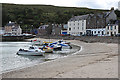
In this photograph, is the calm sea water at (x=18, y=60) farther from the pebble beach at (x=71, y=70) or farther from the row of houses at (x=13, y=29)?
the row of houses at (x=13, y=29)

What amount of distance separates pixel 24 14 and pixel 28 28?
187ft

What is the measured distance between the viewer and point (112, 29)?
226 feet

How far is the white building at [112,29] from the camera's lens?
221 feet

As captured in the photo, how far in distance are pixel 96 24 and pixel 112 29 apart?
12.6m

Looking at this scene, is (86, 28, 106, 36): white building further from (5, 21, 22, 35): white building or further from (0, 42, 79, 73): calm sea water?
(5, 21, 22, 35): white building

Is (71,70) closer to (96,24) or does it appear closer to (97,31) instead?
(97,31)

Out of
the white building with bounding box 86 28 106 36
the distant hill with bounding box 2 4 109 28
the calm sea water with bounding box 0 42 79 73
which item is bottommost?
the calm sea water with bounding box 0 42 79 73

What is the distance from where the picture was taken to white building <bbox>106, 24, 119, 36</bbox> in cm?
6738

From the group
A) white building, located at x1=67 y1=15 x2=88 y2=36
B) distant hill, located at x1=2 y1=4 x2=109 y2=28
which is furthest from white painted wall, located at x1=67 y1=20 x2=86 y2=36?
distant hill, located at x1=2 y1=4 x2=109 y2=28

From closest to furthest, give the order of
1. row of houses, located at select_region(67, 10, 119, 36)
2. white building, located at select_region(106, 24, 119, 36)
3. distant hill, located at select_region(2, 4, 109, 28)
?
white building, located at select_region(106, 24, 119, 36), row of houses, located at select_region(67, 10, 119, 36), distant hill, located at select_region(2, 4, 109, 28)

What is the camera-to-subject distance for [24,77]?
553 inches

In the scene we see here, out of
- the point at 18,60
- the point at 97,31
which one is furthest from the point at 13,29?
the point at 18,60

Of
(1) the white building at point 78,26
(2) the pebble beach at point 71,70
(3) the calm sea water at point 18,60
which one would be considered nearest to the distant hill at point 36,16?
(1) the white building at point 78,26

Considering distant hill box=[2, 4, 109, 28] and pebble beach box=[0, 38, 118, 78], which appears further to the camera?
distant hill box=[2, 4, 109, 28]
